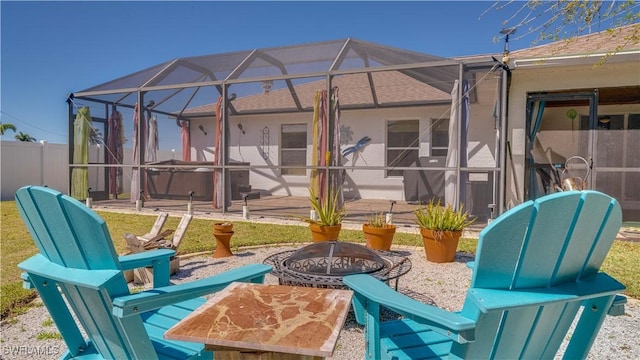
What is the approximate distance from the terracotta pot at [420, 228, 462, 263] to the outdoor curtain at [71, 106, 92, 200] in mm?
9449

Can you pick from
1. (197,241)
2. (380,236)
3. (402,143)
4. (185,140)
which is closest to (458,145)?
(380,236)

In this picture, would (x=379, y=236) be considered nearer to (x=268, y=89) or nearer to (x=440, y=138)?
(x=268, y=89)

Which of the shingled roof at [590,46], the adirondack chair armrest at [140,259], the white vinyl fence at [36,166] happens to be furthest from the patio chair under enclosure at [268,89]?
the adirondack chair armrest at [140,259]

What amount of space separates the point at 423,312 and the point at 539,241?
465 mm

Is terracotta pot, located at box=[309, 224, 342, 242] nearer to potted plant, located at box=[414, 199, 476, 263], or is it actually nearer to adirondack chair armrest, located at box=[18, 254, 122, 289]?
potted plant, located at box=[414, 199, 476, 263]

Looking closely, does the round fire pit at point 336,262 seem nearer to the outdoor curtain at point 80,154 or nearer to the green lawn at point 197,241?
the green lawn at point 197,241

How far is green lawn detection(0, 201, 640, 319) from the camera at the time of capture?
3.58 metres

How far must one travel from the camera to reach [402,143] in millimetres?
11477

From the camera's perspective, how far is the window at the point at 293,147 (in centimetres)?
1259

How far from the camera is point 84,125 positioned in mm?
10250

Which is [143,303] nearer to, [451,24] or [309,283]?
[309,283]

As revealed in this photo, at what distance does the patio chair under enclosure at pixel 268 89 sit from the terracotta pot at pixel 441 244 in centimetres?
241

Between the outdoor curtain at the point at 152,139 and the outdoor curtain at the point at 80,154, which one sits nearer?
the outdoor curtain at the point at 80,154

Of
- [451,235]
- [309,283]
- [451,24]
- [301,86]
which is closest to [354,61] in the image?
[451,24]
